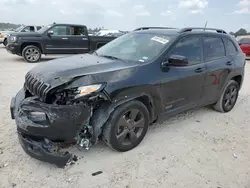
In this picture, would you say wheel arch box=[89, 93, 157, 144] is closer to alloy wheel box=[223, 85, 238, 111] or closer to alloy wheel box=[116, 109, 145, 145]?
alloy wheel box=[116, 109, 145, 145]

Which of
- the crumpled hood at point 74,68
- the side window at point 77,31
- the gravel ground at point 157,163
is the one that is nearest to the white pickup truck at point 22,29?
the side window at point 77,31

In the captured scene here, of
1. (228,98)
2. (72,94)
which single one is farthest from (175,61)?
(228,98)

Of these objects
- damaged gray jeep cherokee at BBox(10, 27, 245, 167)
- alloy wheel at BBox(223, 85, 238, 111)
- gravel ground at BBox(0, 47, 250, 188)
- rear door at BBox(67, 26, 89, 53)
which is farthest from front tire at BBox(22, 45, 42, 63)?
alloy wheel at BBox(223, 85, 238, 111)

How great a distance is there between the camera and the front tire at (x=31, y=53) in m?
10.3

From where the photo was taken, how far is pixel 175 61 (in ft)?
11.1

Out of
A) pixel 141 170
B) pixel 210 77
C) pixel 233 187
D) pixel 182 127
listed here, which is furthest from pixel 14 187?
pixel 210 77

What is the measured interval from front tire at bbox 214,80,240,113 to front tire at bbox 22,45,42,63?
838 centimetres

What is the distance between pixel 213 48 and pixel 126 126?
96.5 inches

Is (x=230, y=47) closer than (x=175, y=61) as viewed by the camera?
No

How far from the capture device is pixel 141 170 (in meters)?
2.86

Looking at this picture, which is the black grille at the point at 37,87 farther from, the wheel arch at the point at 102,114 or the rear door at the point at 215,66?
the rear door at the point at 215,66

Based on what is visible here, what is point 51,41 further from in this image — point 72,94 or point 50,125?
point 50,125

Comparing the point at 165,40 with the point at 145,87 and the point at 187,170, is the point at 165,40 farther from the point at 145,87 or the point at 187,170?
the point at 187,170

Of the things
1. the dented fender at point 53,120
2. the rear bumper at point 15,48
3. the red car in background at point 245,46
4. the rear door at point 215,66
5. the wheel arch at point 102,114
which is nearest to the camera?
the dented fender at point 53,120
